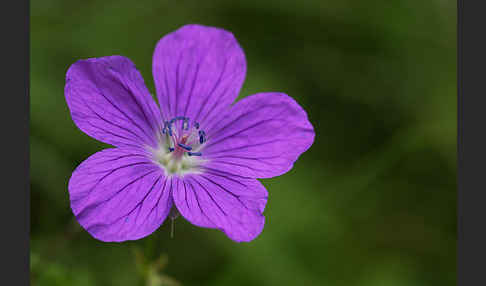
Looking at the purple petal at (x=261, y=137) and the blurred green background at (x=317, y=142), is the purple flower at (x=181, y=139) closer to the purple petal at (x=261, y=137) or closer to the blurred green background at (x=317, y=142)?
the purple petal at (x=261, y=137)

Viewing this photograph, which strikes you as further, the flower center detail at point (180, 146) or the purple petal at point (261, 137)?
the flower center detail at point (180, 146)

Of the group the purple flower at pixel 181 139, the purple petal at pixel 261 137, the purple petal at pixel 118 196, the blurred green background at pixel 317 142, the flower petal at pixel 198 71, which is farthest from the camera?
the blurred green background at pixel 317 142

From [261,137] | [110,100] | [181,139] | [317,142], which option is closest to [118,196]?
[110,100]

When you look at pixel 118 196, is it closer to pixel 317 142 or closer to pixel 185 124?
pixel 185 124

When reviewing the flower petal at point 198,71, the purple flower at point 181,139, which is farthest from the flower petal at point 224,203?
the flower petal at point 198,71

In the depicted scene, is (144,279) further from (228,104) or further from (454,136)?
(454,136)

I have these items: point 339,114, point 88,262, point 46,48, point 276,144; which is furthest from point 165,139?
point 339,114

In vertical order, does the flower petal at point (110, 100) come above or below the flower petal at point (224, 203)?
above
